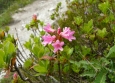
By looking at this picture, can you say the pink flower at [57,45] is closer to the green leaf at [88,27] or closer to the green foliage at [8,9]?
the green leaf at [88,27]

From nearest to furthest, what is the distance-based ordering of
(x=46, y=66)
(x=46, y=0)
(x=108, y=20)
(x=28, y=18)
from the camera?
1. (x=46, y=66)
2. (x=108, y=20)
3. (x=28, y=18)
4. (x=46, y=0)

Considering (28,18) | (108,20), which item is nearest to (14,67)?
(108,20)

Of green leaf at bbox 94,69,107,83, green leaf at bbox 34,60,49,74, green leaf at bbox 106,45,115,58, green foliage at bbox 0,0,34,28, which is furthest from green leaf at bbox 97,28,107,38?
green foliage at bbox 0,0,34,28

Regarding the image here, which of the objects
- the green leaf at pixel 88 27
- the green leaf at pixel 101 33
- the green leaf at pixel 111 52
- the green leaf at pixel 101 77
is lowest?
the green leaf at pixel 101 77

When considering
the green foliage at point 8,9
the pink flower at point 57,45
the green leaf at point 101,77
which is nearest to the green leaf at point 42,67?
the pink flower at point 57,45

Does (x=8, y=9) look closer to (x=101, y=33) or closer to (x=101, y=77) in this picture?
(x=101, y=33)

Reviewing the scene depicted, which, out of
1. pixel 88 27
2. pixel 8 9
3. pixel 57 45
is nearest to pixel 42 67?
pixel 57 45

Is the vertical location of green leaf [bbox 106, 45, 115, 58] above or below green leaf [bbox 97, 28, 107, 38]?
below

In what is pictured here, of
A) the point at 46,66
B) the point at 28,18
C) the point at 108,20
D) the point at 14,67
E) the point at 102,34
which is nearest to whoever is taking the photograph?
the point at 14,67

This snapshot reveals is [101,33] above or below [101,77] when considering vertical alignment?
above

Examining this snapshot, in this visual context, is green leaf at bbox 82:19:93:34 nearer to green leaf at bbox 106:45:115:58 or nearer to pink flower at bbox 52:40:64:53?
green leaf at bbox 106:45:115:58

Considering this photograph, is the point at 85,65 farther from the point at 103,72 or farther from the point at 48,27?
the point at 48,27
